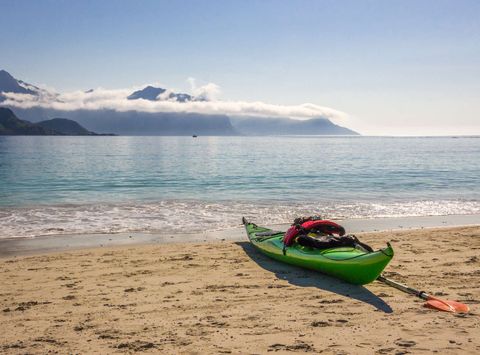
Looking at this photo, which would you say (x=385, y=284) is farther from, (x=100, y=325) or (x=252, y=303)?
(x=100, y=325)

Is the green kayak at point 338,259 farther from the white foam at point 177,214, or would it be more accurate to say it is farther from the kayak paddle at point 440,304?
the white foam at point 177,214

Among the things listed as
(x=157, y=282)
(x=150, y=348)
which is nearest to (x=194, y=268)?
(x=157, y=282)

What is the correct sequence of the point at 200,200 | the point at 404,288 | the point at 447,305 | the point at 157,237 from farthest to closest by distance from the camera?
the point at 200,200
the point at 157,237
the point at 404,288
the point at 447,305

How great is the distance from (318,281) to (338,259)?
0.62m

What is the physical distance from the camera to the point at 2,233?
13570 mm

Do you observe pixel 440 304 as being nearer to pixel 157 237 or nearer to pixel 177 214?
pixel 157 237

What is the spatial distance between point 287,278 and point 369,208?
37.9ft

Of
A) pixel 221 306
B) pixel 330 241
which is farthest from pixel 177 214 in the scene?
pixel 221 306

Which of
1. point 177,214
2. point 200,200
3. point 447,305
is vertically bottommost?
point 177,214

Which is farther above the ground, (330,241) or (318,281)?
(330,241)

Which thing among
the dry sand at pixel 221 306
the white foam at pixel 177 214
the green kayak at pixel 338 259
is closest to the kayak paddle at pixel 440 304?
the dry sand at pixel 221 306

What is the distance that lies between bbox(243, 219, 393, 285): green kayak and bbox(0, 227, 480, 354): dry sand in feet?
0.69

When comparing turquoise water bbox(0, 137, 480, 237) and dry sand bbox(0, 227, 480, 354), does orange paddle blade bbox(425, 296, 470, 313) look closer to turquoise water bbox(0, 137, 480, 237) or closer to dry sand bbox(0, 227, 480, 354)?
dry sand bbox(0, 227, 480, 354)

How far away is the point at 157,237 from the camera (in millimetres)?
13336
